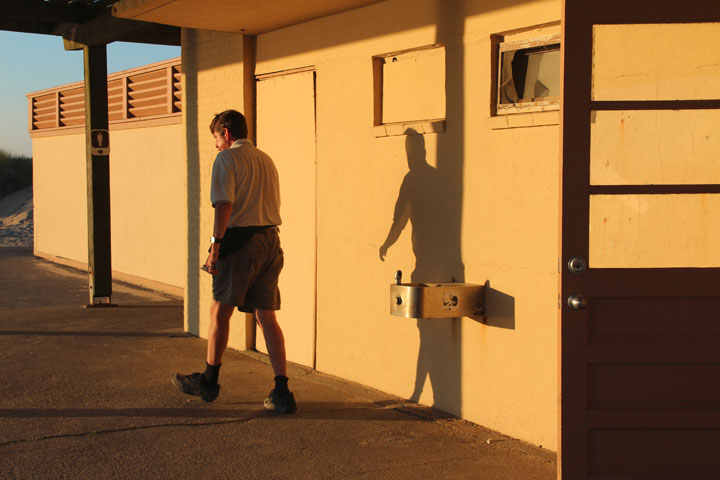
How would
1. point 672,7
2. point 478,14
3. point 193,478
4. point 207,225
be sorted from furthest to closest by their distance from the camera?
point 207,225
point 478,14
point 193,478
point 672,7

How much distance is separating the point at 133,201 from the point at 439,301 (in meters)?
9.65

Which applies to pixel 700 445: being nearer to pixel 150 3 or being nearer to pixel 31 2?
pixel 150 3

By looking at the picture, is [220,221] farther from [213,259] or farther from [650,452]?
[650,452]

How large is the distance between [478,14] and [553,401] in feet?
7.70

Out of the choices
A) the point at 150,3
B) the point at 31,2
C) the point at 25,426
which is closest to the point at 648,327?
the point at 25,426

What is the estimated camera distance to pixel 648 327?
13.6ft

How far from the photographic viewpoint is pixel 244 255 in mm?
5945

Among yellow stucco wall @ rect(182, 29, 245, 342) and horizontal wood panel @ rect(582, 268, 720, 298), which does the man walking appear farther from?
horizontal wood panel @ rect(582, 268, 720, 298)

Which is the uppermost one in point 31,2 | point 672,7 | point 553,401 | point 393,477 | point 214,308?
point 31,2

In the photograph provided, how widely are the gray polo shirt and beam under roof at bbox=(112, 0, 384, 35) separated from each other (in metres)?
1.22

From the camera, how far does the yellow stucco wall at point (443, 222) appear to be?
525 cm

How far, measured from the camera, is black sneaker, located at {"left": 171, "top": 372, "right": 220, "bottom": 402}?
6.12 m

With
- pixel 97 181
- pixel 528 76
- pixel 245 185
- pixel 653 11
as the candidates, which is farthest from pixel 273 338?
pixel 97 181

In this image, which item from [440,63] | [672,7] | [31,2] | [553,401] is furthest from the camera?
[31,2]
